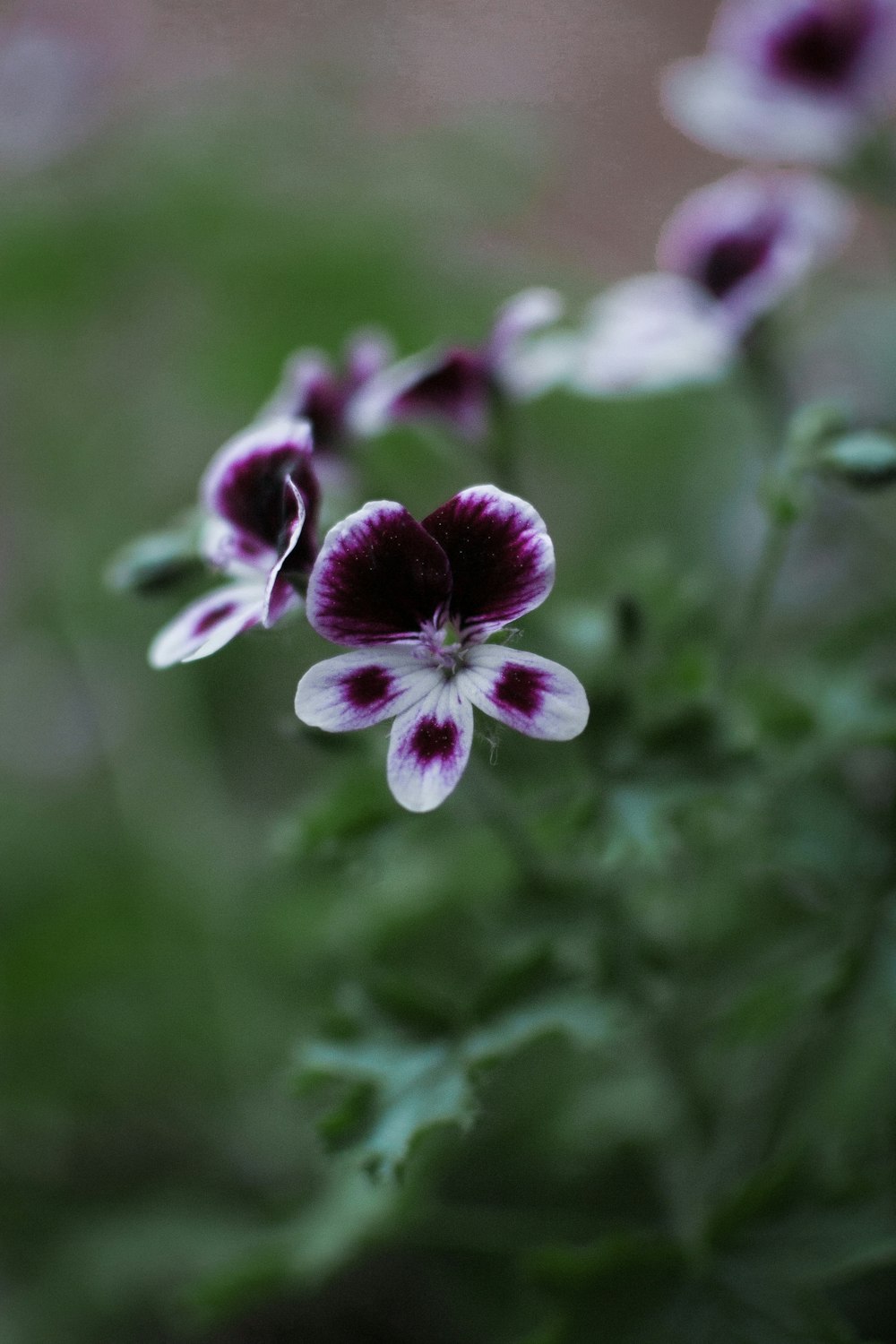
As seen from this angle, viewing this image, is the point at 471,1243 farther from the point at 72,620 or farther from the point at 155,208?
the point at 155,208

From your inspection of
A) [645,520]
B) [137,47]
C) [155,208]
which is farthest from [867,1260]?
[137,47]

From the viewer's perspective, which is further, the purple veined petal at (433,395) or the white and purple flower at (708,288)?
the white and purple flower at (708,288)

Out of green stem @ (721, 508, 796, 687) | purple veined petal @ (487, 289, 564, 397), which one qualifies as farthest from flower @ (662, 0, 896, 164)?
green stem @ (721, 508, 796, 687)

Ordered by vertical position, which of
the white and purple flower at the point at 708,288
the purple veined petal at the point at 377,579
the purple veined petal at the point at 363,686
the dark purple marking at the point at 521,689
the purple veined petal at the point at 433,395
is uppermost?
the white and purple flower at the point at 708,288

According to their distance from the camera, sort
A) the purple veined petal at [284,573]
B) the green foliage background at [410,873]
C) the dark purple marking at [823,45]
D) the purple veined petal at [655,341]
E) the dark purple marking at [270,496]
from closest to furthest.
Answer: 1. the purple veined petal at [284,573]
2. the dark purple marking at [270,496]
3. the green foliage background at [410,873]
4. the purple veined petal at [655,341]
5. the dark purple marking at [823,45]

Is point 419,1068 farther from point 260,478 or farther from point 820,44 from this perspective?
point 820,44

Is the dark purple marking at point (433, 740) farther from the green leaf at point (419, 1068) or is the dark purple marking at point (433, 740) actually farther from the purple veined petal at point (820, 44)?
the purple veined petal at point (820, 44)

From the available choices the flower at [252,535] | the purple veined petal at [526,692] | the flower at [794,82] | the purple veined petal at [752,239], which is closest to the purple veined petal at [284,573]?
the flower at [252,535]
